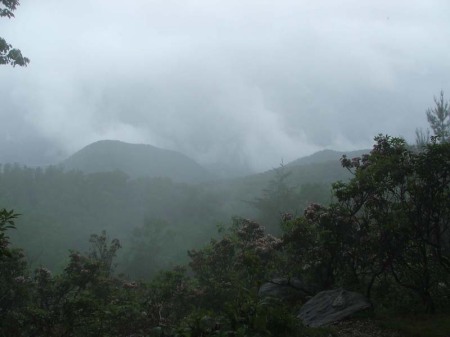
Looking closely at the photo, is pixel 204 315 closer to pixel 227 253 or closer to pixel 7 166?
pixel 227 253

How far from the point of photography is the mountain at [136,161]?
108062mm

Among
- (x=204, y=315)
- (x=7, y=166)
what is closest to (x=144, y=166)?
(x=7, y=166)

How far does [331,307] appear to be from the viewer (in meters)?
8.51

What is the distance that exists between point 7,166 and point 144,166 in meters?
Result: 51.3

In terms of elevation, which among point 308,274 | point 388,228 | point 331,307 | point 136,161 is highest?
point 136,161

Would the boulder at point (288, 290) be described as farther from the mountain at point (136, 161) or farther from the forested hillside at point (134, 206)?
the mountain at point (136, 161)

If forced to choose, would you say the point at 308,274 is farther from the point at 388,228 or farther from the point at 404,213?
the point at 404,213

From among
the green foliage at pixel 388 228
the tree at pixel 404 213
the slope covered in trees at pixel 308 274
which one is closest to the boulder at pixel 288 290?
the slope covered in trees at pixel 308 274

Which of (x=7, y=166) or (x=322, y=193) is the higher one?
(x=7, y=166)

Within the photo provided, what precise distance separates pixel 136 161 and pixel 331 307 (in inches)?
4268

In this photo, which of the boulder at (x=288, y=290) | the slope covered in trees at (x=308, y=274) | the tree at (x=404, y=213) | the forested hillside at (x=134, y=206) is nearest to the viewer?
the slope covered in trees at (x=308, y=274)

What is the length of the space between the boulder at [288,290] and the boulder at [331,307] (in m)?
1.36

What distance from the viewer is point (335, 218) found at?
31.9 ft

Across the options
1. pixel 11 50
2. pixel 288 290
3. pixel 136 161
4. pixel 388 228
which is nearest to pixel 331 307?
pixel 388 228
